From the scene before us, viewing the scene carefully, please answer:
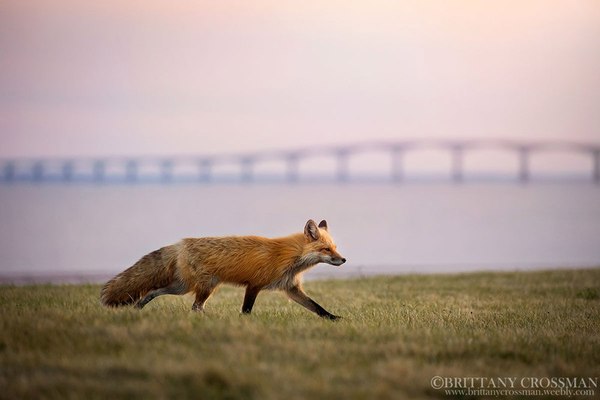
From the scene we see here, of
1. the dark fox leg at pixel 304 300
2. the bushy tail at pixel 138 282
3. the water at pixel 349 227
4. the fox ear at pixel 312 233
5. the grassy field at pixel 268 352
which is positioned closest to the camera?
the grassy field at pixel 268 352

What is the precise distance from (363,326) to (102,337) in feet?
13.0

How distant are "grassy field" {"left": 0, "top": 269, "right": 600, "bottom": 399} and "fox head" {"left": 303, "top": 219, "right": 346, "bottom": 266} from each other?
108 cm

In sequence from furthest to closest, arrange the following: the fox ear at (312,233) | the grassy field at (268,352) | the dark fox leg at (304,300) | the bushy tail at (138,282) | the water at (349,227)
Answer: the water at (349,227)
the fox ear at (312,233)
the dark fox leg at (304,300)
the bushy tail at (138,282)
the grassy field at (268,352)

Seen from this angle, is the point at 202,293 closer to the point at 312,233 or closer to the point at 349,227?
the point at 312,233

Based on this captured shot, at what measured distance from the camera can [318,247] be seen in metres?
13.7

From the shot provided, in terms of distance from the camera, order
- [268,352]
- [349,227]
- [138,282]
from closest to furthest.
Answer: [268,352]
[138,282]
[349,227]

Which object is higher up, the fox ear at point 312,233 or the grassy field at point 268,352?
the fox ear at point 312,233

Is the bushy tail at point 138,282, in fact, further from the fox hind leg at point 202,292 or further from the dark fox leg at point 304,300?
the dark fox leg at point 304,300

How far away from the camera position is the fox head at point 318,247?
13.6 m

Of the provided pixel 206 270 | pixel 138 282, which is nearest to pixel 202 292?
pixel 206 270

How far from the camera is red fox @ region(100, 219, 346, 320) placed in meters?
13.0

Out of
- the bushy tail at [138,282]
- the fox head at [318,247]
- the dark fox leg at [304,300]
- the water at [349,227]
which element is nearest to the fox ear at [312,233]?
the fox head at [318,247]

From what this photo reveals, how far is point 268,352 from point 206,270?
4099mm

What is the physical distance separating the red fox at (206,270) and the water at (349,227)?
Result: 17189 mm
